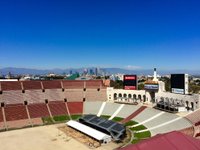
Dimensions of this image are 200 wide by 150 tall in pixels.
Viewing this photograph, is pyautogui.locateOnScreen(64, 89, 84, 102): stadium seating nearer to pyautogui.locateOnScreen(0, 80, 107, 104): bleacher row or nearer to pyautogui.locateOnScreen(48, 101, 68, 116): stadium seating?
pyautogui.locateOnScreen(0, 80, 107, 104): bleacher row

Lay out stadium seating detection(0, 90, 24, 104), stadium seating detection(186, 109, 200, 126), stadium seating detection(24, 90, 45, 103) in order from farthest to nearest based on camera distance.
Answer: stadium seating detection(24, 90, 45, 103) → stadium seating detection(0, 90, 24, 104) → stadium seating detection(186, 109, 200, 126)

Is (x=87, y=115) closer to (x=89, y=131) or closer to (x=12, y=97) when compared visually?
(x=89, y=131)

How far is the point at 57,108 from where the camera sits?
264 feet

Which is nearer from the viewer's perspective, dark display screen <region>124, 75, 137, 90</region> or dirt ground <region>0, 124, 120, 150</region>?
dirt ground <region>0, 124, 120, 150</region>

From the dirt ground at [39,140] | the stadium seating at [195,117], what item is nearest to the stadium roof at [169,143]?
the dirt ground at [39,140]

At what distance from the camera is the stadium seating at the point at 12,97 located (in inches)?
3082

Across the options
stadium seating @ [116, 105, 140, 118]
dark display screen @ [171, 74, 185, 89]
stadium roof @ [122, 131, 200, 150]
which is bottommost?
stadium seating @ [116, 105, 140, 118]

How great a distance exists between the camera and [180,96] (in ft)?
238

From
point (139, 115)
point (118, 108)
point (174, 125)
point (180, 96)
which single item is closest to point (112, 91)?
point (118, 108)

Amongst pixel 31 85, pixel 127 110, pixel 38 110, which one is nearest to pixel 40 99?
pixel 38 110

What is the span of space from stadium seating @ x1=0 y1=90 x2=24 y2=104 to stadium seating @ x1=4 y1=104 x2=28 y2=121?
6.04ft

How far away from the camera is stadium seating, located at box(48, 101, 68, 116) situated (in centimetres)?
7841

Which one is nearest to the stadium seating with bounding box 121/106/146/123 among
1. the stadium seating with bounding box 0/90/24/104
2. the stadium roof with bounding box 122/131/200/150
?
the stadium seating with bounding box 0/90/24/104

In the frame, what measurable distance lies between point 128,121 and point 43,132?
23772 mm
